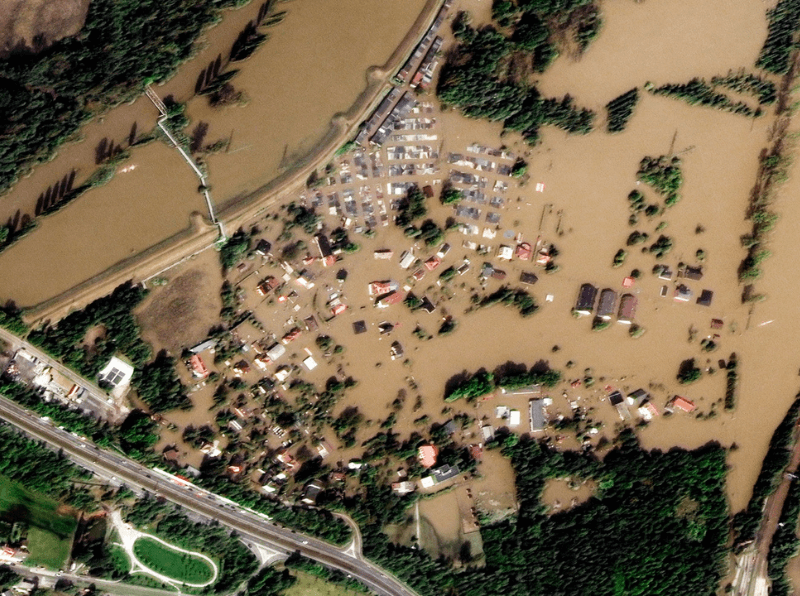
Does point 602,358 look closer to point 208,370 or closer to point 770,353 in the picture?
point 770,353

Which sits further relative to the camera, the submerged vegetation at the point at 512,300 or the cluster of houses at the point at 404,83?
the submerged vegetation at the point at 512,300

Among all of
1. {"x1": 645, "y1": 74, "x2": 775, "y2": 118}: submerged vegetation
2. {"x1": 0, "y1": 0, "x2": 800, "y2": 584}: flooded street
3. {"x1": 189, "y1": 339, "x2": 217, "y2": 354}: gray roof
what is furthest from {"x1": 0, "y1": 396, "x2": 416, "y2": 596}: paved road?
{"x1": 645, "y1": 74, "x2": 775, "y2": 118}: submerged vegetation

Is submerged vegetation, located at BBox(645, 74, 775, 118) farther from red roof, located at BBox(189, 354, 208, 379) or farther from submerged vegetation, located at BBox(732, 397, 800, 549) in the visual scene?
red roof, located at BBox(189, 354, 208, 379)

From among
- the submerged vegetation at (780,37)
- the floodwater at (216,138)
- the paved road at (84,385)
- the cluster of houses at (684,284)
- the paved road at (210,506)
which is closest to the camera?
the floodwater at (216,138)

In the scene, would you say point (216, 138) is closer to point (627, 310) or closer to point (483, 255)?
point (483, 255)

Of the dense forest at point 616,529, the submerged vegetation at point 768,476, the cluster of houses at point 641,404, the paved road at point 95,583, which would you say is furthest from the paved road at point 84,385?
the submerged vegetation at point 768,476

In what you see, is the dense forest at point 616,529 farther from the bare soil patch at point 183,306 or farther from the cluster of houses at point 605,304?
the bare soil patch at point 183,306

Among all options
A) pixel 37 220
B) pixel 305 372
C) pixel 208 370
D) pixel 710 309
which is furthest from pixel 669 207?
pixel 37 220
